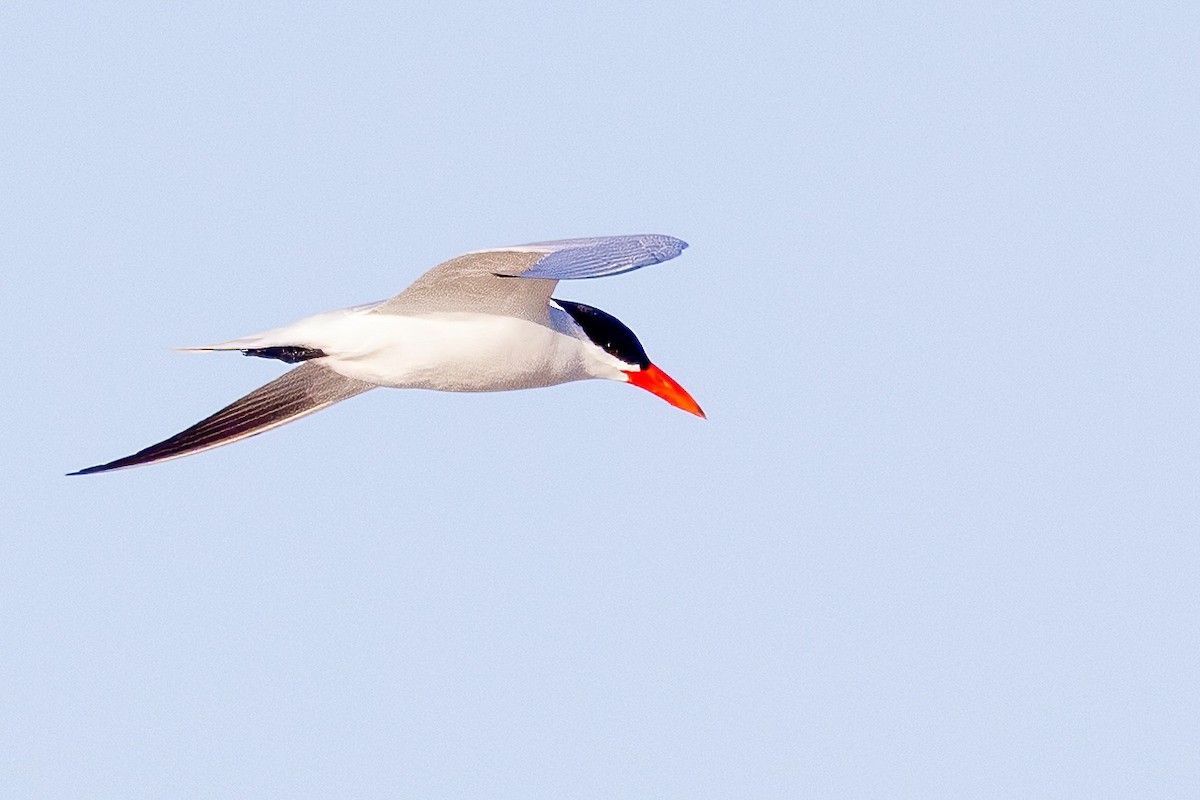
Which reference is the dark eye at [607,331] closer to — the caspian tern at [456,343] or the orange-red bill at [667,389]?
the caspian tern at [456,343]

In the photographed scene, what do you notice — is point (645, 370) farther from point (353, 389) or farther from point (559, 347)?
point (353, 389)

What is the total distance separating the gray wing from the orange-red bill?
1585 millimetres

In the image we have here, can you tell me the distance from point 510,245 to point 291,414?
2153mm

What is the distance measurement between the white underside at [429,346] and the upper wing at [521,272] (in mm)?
73

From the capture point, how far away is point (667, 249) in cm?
891

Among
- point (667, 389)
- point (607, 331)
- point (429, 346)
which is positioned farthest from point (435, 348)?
point (667, 389)

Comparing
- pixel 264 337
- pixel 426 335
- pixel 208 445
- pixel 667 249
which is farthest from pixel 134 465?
pixel 667 249

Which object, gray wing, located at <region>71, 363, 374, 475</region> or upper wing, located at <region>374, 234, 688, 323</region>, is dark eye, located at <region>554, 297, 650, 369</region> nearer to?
upper wing, located at <region>374, 234, 688, 323</region>

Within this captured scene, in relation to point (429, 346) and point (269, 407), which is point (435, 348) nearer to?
point (429, 346)

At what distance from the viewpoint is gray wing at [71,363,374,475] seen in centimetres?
1037

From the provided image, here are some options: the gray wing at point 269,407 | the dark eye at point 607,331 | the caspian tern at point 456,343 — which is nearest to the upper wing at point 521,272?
the caspian tern at point 456,343

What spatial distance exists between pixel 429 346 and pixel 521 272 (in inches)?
34.1

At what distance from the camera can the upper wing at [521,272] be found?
28.1ft

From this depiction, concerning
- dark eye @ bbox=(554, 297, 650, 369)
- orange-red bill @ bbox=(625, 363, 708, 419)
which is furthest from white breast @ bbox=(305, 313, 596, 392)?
orange-red bill @ bbox=(625, 363, 708, 419)
